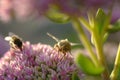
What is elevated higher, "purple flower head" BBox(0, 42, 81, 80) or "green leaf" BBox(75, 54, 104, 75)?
"purple flower head" BBox(0, 42, 81, 80)

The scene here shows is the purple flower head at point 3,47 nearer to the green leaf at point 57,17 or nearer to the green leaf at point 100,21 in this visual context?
the green leaf at point 57,17

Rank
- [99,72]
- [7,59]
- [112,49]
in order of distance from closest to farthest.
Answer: [99,72], [7,59], [112,49]

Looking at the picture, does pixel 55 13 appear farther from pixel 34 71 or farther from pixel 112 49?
pixel 112 49

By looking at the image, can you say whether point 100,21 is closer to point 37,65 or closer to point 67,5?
point 67,5

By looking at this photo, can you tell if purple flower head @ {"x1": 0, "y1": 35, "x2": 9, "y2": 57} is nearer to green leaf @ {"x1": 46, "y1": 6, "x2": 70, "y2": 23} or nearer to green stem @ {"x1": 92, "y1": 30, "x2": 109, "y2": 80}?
green leaf @ {"x1": 46, "y1": 6, "x2": 70, "y2": 23}

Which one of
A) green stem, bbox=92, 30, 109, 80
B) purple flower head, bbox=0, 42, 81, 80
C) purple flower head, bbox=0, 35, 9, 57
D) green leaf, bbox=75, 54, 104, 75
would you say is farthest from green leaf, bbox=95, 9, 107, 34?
purple flower head, bbox=0, 35, 9, 57

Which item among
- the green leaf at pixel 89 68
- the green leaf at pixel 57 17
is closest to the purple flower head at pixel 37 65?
the green leaf at pixel 89 68

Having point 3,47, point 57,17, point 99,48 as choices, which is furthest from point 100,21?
point 3,47

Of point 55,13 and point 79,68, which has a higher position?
point 55,13

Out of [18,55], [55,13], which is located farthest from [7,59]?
[55,13]
